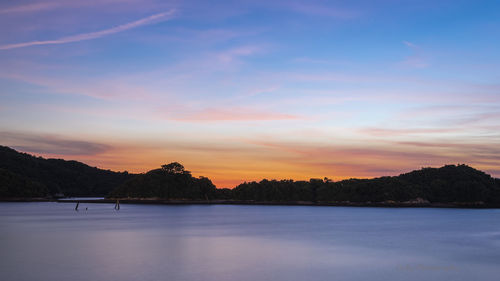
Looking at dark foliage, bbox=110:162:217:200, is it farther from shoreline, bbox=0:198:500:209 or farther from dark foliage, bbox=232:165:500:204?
dark foliage, bbox=232:165:500:204

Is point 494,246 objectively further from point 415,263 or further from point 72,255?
point 72,255

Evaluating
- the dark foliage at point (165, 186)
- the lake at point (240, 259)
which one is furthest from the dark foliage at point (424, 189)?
the lake at point (240, 259)

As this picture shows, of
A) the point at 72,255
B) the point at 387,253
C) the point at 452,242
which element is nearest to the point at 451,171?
the point at 452,242

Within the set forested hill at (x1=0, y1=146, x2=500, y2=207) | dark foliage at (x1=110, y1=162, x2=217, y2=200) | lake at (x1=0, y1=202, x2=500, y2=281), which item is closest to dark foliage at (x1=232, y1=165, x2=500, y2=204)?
forested hill at (x1=0, y1=146, x2=500, y2=207)

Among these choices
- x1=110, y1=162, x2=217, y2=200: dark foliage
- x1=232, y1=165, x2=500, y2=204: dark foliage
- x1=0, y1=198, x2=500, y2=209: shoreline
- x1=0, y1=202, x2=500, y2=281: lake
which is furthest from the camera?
x1=110, y1=162, x2=217, y2=200: dark foliage

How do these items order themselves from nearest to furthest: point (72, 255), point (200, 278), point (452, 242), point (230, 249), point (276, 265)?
point (200, 278), point (276, 265), point (72, 255), point (230, 249), point (452, 242)

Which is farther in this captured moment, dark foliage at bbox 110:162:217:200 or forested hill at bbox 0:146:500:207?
dark foliage at bbox 110:162:217:200

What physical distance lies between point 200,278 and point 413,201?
174 m

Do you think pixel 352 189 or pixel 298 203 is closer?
pixel 352 189

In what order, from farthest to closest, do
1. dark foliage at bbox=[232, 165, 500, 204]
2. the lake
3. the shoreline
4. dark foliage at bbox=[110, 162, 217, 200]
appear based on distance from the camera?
1. dark foliage at bbox=[110, 162, 217, 200]
2. dark foliage at bbox=[232, 165, 500, 204]
3. the shoreline
4. the lake

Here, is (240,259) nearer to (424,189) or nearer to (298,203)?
(298,203)

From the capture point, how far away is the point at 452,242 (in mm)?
43125

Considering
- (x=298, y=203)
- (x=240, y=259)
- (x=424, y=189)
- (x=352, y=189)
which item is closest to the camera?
(x=240, y=259)

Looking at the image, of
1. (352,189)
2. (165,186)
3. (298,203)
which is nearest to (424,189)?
(352,189)
